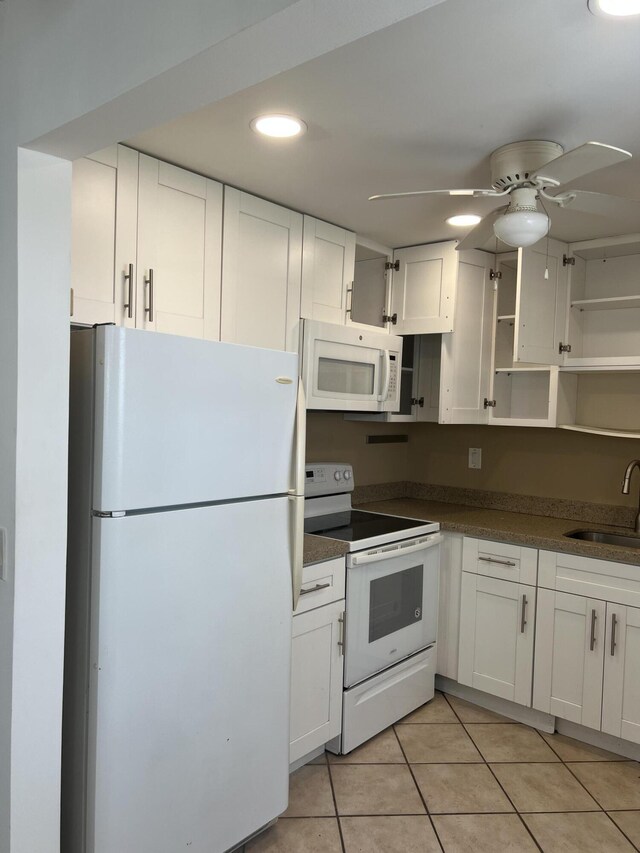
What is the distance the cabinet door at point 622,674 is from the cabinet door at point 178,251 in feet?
6.64

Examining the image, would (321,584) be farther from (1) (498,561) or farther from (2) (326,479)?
(1) (498,561)

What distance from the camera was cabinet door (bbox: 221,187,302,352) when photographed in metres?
2.52

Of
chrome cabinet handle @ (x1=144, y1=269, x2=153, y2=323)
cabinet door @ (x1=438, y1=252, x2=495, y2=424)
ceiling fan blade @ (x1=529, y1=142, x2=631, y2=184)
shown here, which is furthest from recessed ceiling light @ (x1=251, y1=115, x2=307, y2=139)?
cabinet door @ (x1=438, y1=252, x2=495, y2=424)

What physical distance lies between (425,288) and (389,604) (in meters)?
1.59

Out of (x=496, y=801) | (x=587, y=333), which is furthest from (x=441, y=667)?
(x=587, y=333)

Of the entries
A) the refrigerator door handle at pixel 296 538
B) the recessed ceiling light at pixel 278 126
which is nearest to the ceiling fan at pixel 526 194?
the recessed ceiling light at pixel 278 126

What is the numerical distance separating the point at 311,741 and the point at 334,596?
1.82ft

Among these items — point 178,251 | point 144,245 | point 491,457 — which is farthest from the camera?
point 491,457

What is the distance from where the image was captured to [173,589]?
178 centimetres

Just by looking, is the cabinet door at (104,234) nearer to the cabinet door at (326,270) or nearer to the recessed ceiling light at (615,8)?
the cabinet door at (326,270)

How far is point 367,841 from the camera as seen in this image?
218cm

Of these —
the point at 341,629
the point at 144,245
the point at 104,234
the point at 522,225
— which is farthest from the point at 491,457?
the point at 104,234

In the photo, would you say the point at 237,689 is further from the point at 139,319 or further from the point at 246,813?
the point at 139,319

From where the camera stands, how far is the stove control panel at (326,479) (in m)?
3.13
